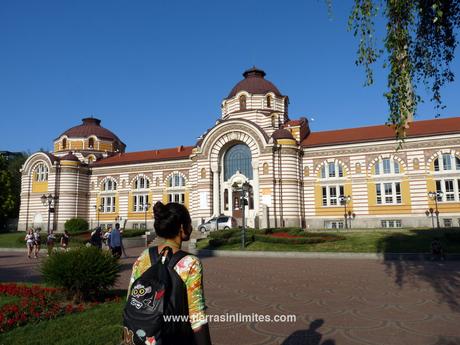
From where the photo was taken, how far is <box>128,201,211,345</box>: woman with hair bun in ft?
11.0

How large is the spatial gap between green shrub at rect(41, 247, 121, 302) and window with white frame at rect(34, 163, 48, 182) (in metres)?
46.9

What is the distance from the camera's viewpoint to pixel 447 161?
37156mm

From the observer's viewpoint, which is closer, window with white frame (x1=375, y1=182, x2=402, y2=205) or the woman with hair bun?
the woman with hair bun

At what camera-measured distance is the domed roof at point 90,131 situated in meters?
59.2

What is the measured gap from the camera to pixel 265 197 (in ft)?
132

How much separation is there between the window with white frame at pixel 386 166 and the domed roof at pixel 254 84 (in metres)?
16.1

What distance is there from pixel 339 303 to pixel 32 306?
7.45 meters

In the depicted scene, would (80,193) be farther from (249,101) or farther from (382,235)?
(382,235)

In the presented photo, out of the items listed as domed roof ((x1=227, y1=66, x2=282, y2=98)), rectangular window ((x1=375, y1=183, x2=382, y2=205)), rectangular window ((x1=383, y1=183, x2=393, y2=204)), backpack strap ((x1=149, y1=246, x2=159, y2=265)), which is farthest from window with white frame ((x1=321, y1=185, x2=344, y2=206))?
backpack strap ((x1=149, y1=246, x2=159, y2=265))

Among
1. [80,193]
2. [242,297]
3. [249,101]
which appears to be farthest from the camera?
[80,193]

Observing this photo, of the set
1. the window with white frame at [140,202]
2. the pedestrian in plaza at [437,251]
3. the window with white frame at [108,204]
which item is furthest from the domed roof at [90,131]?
the pedestrian in plaza at [437,251]

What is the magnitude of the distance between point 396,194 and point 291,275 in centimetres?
2800

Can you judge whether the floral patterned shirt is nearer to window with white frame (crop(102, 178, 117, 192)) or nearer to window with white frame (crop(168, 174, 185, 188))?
window with white frame (crop(168, 174, 185, 188))

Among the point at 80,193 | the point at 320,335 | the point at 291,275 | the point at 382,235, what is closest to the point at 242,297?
the point at 320,335
